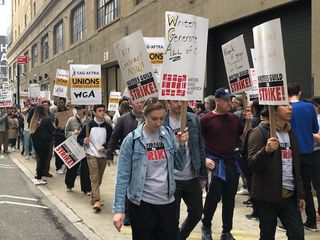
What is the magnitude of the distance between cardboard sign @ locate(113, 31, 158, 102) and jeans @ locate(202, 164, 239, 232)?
131 centimetres

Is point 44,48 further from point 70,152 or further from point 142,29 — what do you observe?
point 70,152

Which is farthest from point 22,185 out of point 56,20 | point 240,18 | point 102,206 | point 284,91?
point 56,20

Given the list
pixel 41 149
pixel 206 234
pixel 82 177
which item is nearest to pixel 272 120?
pixel 206 234

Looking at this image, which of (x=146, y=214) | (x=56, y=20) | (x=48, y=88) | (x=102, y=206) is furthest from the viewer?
(x=48, y=88)

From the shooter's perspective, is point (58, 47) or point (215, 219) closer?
point (215, 219)

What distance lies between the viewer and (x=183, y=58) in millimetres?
4582

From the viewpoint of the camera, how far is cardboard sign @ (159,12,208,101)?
4.52m

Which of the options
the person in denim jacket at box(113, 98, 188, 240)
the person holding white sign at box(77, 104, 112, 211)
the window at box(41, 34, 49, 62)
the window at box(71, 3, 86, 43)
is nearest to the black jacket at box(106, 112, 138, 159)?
the person holding white sign at box(77, 104, 112, 211)

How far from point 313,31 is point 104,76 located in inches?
687

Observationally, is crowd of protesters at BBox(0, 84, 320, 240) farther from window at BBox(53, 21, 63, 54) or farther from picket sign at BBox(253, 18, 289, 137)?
window at BBox(53, 21, 63, 54)

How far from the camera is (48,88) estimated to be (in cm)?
3838

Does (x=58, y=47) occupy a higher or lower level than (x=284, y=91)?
higher

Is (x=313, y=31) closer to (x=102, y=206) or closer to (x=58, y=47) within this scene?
(x=102, y=206)

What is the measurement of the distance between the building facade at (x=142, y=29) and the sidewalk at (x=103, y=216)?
3505 mm
